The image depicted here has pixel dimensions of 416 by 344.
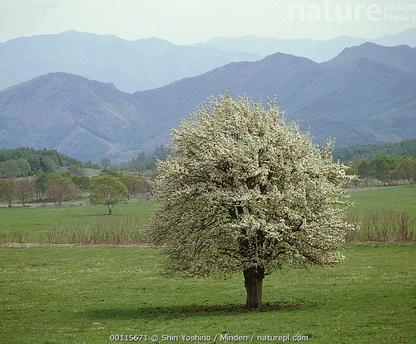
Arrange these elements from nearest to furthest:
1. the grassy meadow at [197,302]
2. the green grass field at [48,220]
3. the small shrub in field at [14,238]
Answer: the grassy meadow at [197,302], the small shrub in field at [14,238], the green grass field at [48,220]

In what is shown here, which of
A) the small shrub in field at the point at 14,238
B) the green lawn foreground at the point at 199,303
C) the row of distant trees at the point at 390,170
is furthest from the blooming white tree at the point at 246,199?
the row of distant trees at the point at 390,170

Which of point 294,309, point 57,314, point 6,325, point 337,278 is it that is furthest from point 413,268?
point 6,325

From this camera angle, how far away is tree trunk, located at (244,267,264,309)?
873 inches

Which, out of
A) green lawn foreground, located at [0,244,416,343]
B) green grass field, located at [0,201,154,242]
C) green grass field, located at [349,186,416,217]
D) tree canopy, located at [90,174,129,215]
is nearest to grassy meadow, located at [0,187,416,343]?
green lawn foreground, located at [0,244,416,343]

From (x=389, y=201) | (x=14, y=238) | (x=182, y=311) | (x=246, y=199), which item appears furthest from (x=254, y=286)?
(x=389, y=201)

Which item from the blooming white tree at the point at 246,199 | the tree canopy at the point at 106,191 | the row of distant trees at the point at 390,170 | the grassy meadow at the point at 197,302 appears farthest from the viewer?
the row of distant trees at the point at 390,170

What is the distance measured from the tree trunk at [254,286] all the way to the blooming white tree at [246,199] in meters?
0.06

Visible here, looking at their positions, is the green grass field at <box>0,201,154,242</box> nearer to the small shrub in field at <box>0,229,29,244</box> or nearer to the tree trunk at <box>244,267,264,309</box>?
the small shrub in field at <box>0,229,29,244</box>

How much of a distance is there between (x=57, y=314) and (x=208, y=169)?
1145cm

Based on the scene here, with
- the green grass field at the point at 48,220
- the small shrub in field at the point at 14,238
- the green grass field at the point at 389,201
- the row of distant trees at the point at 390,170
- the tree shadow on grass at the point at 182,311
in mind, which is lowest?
the green grass field at the point at 48,220

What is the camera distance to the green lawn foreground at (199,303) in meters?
17.8

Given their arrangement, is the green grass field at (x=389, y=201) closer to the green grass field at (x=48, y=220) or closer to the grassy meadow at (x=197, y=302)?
the grassy meadow at (x=197, y=302)

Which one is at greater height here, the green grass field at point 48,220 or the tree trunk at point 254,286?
the tree trunk at point 254,286

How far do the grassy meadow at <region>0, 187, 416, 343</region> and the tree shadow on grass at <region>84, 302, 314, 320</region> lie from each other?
55 millimetres
